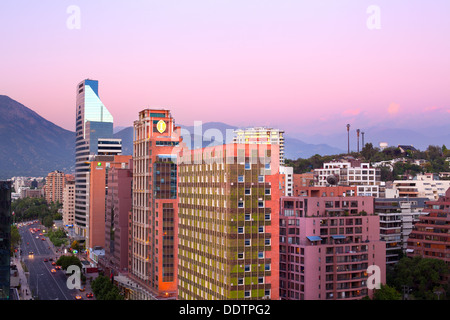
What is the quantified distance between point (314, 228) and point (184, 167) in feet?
34.5

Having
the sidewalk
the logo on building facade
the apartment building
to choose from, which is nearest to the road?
the sidewalk

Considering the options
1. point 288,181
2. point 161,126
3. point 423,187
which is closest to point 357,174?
point 423,187

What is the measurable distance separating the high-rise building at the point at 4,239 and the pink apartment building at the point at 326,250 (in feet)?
62.2

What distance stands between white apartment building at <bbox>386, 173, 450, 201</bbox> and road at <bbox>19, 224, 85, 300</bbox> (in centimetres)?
4531

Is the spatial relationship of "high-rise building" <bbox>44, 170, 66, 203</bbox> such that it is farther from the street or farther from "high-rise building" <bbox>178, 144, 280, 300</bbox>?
"high-rise building" <bbox>178, 144, 280, 300</bbox>

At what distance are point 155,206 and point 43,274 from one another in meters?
25.7

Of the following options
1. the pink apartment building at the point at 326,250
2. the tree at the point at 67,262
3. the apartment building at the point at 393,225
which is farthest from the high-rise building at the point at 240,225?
the tree at the point at 67,262

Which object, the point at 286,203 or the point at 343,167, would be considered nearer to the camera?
the point at 286,203

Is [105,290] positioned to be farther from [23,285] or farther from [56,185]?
[56,185]

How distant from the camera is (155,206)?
46969 mm

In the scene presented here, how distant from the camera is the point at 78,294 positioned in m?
53.6
